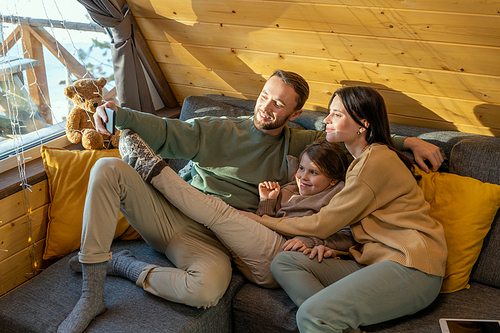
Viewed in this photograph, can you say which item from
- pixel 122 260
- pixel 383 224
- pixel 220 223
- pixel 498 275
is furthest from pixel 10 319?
pixel 498 275

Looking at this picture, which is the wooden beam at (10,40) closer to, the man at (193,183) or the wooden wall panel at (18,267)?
the man at (193,183)

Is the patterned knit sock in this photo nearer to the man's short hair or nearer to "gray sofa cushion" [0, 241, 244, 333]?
"gray sofa cushion" [0, 241, 244, 333]

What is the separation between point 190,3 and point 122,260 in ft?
→ 4.32

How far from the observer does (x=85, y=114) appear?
6.73 ft

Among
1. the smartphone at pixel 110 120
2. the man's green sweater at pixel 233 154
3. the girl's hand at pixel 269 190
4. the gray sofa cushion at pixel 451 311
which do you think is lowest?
the gray sofa cushion at pixel 451 311

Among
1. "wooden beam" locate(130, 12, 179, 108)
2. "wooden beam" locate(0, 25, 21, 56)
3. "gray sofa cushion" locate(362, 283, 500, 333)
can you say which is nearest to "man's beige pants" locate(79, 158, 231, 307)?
"gray sofa cushion" locate(362, 283, 500, 333)

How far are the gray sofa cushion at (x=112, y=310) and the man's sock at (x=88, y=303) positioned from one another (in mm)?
33

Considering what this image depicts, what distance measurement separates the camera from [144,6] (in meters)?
2.22

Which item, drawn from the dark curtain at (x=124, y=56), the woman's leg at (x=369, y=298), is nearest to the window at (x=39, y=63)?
the dark curtain at (x=124, y=56)

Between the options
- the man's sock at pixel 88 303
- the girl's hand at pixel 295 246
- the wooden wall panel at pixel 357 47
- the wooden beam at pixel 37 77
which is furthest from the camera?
the wooden beam at pixel 37 77

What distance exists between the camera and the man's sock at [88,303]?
132cm

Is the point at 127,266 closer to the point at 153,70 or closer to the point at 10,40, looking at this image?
the point at 10,40

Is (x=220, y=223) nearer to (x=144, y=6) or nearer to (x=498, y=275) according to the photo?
(x=498, y=275)

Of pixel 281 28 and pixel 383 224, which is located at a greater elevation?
pixel 281 28
